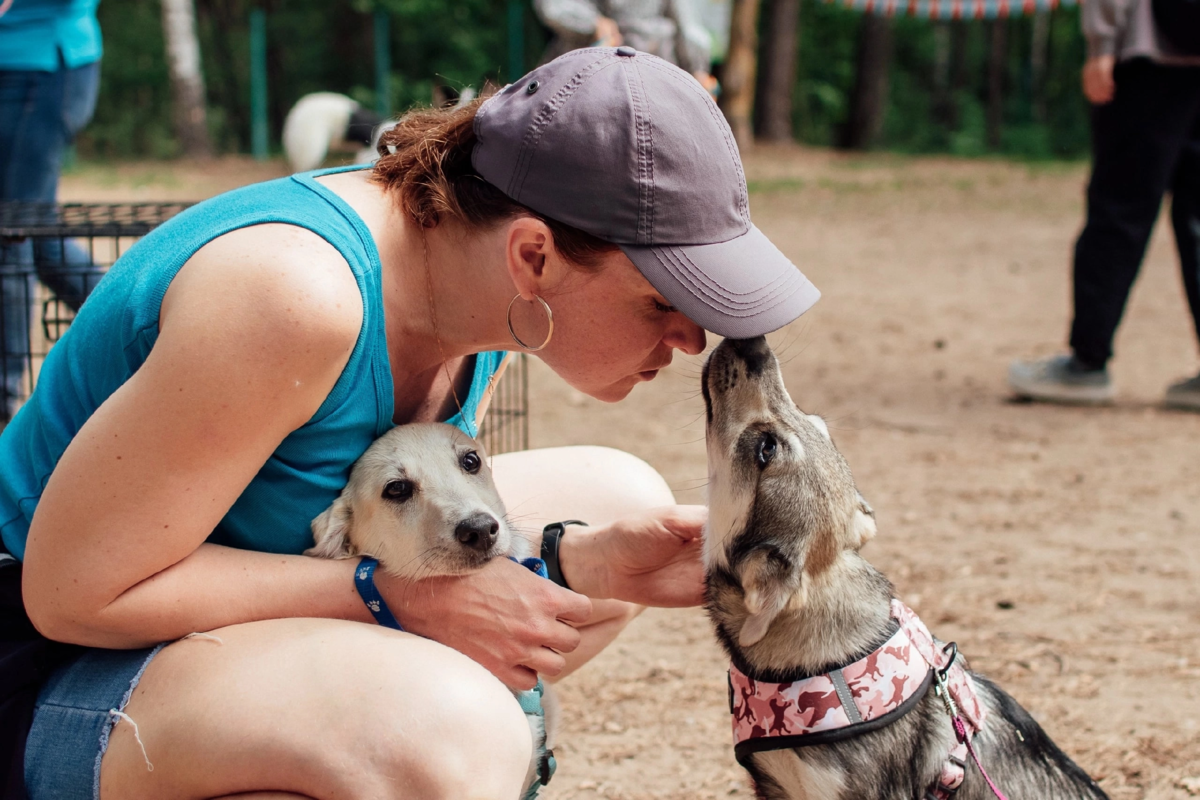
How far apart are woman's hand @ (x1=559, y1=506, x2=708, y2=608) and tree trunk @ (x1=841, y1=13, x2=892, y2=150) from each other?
21.0 metres

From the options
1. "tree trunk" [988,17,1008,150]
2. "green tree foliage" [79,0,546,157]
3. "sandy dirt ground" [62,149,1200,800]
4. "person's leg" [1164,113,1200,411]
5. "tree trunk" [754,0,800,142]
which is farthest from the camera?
"tree trunk" [988,17,1008,150]

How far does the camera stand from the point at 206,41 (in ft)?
77.1

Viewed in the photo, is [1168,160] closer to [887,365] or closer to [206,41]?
[887,365]

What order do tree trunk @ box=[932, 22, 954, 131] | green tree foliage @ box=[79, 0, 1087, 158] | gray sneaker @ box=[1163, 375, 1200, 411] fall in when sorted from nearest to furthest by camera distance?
gray sneaker @ box=[1163, 375, 1200, 411], green tree foliage @ box=[79, 0, 1087, 158], tree trunk @ box=[932, 22, 954, 131]

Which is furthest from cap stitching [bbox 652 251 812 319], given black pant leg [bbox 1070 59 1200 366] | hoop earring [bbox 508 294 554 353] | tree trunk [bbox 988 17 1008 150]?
tree trunk [bbox 988 17 1008 150]

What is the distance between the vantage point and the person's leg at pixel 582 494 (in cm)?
282

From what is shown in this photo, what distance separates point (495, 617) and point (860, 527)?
92 cm

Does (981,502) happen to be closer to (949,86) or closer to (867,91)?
(867,91)

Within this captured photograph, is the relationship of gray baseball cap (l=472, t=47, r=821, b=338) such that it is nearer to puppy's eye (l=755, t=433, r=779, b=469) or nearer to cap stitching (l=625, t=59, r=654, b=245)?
cap stitching (l=625, t=59, r=654, b=245)

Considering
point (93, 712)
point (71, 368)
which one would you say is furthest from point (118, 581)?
point (71, 368)

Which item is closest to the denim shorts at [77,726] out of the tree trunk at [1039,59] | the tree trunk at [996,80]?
the tree trunk at [996,80]

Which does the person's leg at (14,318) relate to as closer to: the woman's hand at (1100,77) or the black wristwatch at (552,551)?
the black wristwatch at (552,551)

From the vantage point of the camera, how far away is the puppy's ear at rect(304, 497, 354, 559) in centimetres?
225

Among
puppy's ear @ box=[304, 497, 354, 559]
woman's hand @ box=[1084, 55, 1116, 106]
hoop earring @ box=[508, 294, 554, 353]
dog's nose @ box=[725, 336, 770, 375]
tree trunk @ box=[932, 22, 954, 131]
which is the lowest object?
tree trunk @ box=[932, 22, 954, 131]
